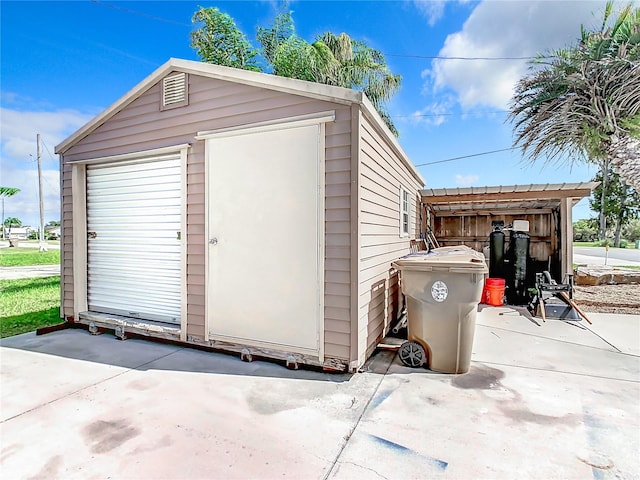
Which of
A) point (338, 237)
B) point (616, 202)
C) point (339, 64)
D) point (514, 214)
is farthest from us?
point (616, 202)

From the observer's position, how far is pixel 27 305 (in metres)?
6.32

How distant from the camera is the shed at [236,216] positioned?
3.18 metres

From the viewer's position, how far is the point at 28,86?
32.5 feet

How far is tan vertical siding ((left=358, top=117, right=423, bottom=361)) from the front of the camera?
3.27 m

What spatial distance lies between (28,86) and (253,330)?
37.7ft

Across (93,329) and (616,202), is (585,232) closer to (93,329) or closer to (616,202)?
(616,202)

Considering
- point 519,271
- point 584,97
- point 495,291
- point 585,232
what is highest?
point 584,97

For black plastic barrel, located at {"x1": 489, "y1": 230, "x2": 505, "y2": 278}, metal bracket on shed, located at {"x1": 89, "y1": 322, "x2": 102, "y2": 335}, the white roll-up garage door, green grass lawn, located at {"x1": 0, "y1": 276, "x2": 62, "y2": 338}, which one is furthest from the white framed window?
green grass lawn, located at {"x1": 0, "y1": 276, "x2": 62, "y2": 338}

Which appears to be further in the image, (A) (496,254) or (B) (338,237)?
(A) (496,254)

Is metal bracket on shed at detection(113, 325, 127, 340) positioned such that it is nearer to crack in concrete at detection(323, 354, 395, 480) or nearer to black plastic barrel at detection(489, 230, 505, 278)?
crack in concrete at detection(323, 354, 395, 480)

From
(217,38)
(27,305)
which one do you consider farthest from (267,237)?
(217,38)

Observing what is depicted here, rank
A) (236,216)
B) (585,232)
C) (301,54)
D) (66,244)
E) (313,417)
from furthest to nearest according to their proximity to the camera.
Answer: (585,232) → (301,54) → (66,244) → (236,216) → (313,417)

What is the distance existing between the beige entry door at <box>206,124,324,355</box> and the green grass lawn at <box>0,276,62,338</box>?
324cm

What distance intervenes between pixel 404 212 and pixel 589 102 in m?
4.60
